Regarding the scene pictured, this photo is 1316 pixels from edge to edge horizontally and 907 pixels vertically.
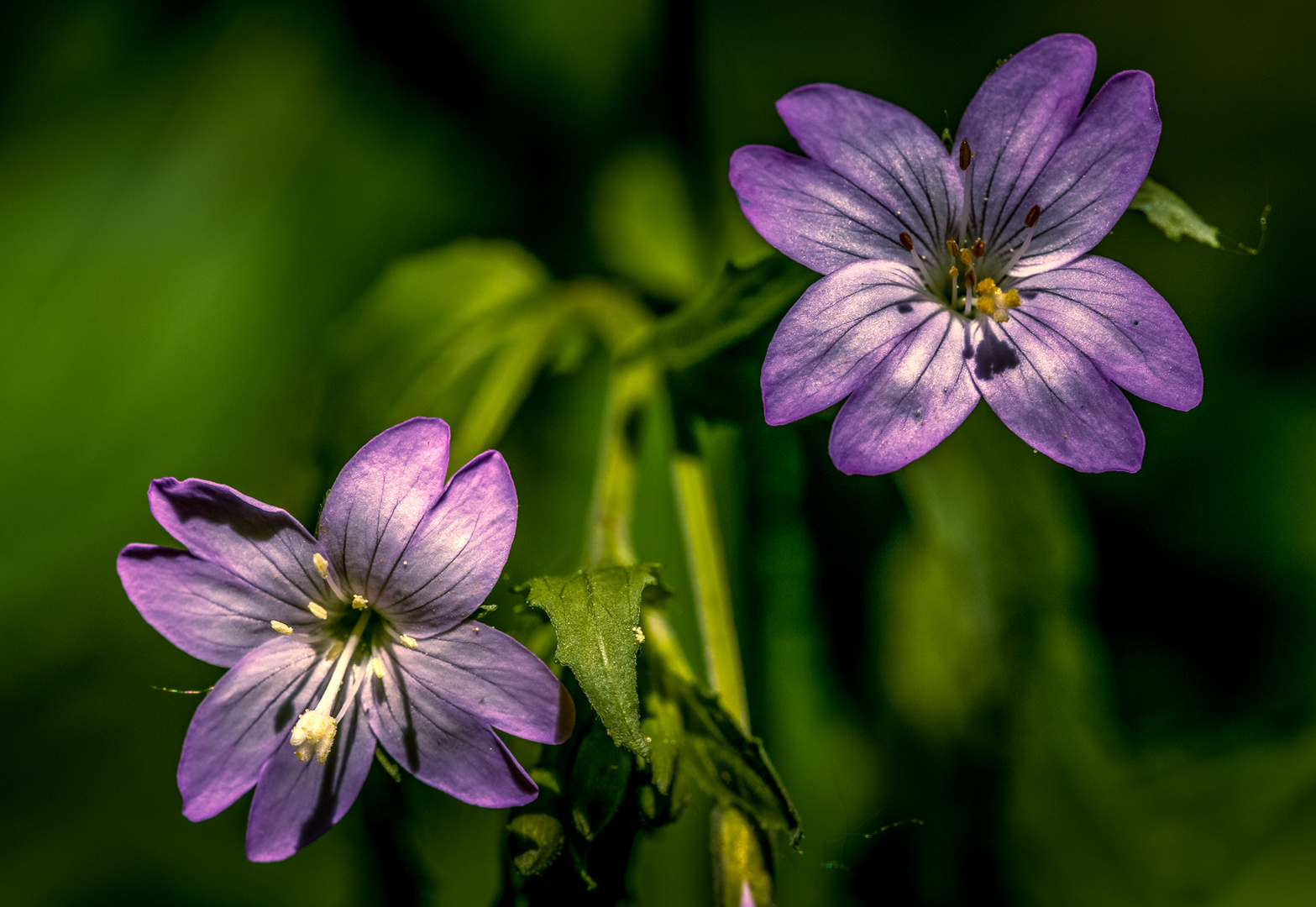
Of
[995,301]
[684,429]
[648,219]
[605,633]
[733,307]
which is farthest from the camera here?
[648,219]

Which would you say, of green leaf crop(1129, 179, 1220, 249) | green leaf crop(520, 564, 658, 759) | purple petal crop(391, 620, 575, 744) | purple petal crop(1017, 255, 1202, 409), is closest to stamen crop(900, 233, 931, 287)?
purple petal crop(1017, 255, 1202, 409)

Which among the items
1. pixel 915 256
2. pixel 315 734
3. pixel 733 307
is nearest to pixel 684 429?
pixel 733 307

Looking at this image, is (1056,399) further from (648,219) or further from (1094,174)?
(648,219)

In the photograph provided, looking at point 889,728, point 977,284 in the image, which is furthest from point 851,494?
point 977,284

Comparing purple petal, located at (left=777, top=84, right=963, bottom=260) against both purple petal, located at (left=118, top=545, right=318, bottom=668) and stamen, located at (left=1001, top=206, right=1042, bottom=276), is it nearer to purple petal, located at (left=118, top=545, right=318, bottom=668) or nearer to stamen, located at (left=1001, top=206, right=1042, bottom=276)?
stamen, located at (left=1001, top=206, right=1042, bottom=276)

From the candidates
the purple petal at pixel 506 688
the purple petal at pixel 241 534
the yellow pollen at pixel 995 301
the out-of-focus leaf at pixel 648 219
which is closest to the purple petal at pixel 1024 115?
the yellow pollen at pixel 995 301

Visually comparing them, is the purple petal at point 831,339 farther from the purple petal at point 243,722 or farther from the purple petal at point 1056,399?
the purple petal at point 243,722

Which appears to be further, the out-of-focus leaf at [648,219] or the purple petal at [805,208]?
the out-of-focus leaf at [648,219]
